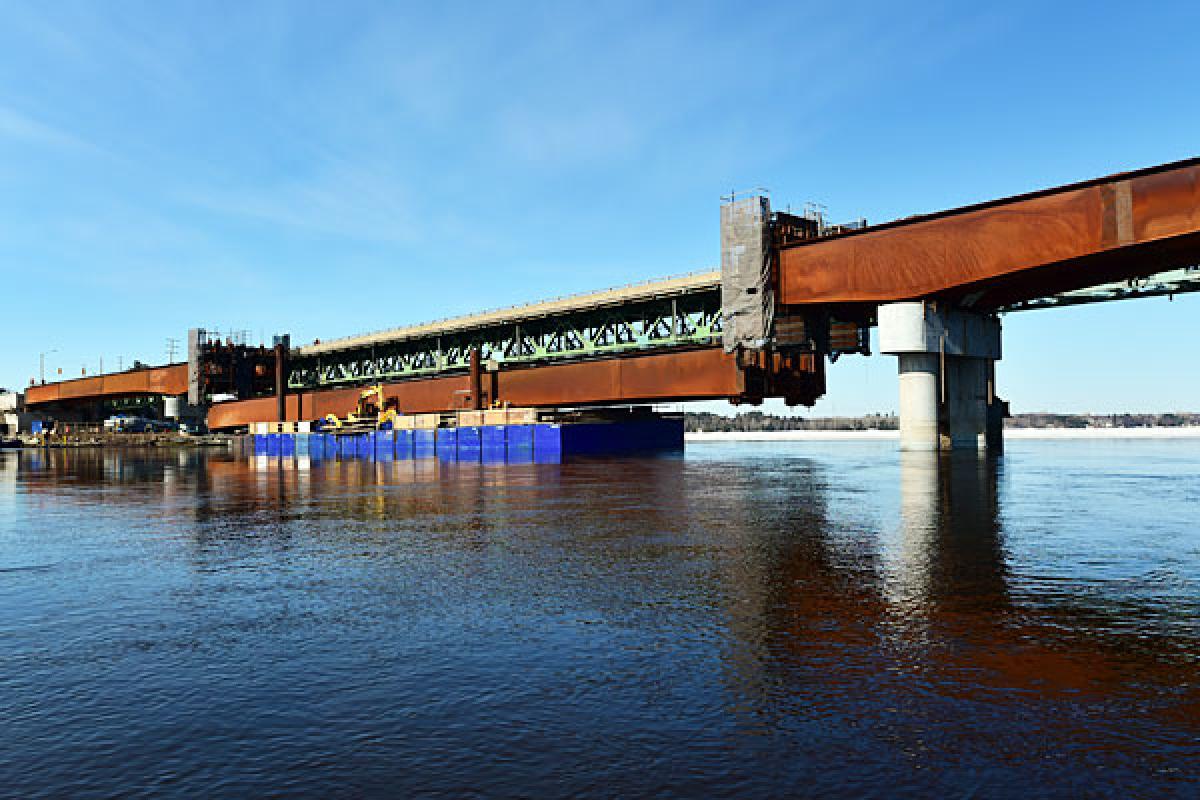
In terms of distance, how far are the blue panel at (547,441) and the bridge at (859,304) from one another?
11.7 feet

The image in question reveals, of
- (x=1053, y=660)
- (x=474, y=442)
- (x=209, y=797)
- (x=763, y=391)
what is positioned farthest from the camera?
(x=474, y=442)

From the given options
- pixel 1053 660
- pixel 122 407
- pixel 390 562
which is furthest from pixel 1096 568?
pixel 122 407

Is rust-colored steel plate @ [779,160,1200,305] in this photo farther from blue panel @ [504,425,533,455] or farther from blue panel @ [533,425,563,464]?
blue panel @ [504,425,533,455]

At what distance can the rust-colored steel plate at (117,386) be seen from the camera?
111688 mm

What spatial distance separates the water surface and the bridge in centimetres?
2339

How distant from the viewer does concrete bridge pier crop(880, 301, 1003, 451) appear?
45.0 m

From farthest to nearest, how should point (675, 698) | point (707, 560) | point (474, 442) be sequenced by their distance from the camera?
point (474, 442) → point (707, 560) → point (675, 698)

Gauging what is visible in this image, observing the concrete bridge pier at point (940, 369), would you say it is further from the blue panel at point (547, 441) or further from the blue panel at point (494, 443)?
the blue panel at point (494, 443)

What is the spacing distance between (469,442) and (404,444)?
9.89 meters

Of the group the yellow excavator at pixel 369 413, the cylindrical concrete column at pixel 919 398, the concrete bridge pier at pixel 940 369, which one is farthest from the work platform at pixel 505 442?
the concrete bridge pier at pixel 940 369

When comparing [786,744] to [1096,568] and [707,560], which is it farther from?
[1096,568]

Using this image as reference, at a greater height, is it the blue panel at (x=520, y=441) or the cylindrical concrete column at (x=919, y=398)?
the cylindrical concrete column at (x=919, y=398)

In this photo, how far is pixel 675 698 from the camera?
708cm

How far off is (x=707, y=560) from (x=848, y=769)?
29.0 feet
